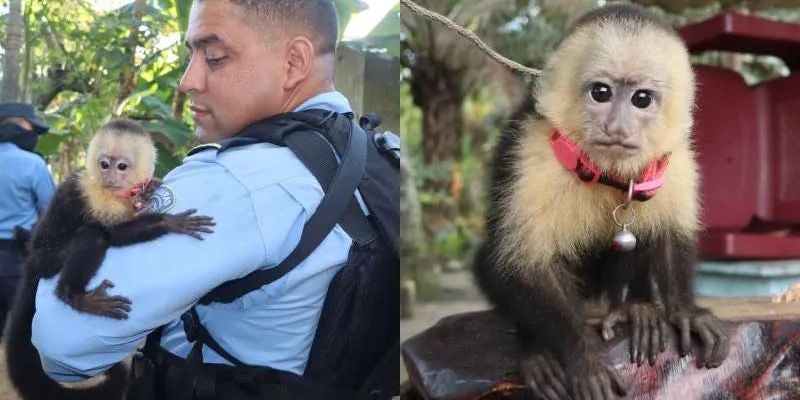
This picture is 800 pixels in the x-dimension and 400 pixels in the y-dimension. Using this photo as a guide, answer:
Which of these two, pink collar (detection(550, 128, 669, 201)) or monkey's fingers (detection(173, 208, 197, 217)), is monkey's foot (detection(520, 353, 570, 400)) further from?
monkey's fingers (detection(173, 208, 197, 217))

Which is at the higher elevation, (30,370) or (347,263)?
(347,263)

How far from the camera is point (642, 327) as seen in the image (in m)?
1.05

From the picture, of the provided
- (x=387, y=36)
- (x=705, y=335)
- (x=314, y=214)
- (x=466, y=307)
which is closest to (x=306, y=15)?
(x=387, y=36)

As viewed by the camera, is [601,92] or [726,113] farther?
[726,113]

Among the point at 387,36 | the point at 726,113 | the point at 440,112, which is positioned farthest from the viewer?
the point at 440,112

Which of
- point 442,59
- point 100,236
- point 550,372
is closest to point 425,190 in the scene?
point 442,59

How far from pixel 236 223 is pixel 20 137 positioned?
37cm

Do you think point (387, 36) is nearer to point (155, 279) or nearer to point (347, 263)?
point (347, 263)

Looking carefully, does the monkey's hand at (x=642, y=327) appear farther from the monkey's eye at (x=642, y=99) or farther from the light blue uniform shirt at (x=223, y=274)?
the light blue uniform shirt at (x=223, y=274)

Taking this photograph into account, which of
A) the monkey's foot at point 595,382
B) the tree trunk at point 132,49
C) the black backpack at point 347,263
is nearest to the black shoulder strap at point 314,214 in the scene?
the black backpack at point 347,263

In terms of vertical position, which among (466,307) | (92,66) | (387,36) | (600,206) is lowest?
(466,307)

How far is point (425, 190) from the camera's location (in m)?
2.14

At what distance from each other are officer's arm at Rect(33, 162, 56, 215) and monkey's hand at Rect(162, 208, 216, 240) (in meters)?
0.21

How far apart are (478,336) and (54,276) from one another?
2.09 ft
